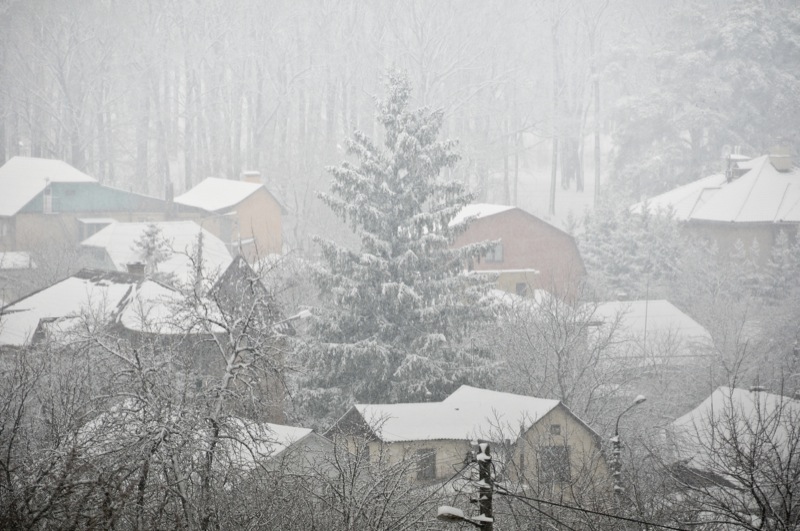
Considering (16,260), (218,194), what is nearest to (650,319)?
(218,194)

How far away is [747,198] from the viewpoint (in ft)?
169

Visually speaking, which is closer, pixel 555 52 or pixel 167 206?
pixel 167 206

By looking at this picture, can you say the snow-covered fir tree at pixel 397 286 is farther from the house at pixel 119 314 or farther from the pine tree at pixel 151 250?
the pine tree at pixel 151 250

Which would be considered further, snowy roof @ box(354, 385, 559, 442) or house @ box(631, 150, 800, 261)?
house @ box(631, 150, 800, 261)

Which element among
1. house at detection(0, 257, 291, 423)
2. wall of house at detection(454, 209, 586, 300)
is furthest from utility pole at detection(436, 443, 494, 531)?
wall of house at detection(454, 209, 586, 300)

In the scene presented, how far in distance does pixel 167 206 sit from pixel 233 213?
15.4 ft

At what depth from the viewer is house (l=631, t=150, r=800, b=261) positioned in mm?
→ 49875

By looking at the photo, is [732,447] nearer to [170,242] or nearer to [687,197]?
[170,242]

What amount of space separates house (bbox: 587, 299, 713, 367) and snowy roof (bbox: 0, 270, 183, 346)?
1605 centimetres

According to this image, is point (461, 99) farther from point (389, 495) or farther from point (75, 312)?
point (389, 495)

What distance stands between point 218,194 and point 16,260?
13.2 m

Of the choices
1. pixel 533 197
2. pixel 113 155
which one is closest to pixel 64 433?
pixel 533 197

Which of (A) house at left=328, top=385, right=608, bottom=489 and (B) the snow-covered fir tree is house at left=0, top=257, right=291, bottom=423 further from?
(A) house at left=328, top=385, right=608, bottom=489

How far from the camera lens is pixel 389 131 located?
98.6 feet
